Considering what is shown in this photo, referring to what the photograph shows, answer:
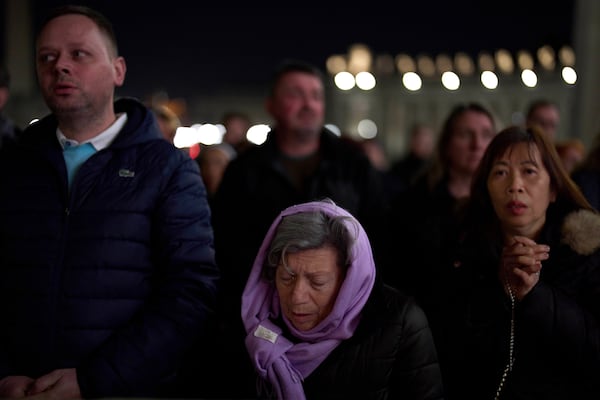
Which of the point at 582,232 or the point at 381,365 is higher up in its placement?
the point at 582,232

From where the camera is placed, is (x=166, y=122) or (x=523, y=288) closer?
(x=523, y=288)

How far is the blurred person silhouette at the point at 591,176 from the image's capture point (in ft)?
11.7

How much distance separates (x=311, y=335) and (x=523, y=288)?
74cm

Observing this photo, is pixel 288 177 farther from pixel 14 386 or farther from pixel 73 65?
pixel 14 386

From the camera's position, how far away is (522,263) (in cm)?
245

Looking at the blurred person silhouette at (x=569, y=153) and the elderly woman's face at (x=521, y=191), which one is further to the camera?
the blurred person silhouette at (x=569, y=153)

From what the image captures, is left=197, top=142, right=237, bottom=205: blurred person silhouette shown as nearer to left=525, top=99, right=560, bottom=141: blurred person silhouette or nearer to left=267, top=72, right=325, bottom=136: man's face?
left=267, top=72, right=325, bottom=136: man's face

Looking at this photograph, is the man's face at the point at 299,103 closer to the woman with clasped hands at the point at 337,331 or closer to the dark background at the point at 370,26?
the woman with clasped hands at the point at 337,331

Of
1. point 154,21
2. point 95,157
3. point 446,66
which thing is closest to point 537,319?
point 95,157

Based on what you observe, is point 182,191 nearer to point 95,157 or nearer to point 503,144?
point 95,157

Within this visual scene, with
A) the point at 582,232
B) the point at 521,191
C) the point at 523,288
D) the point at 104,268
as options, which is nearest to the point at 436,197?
the point at 521,191

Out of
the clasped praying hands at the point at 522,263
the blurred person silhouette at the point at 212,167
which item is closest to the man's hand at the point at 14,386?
the clasped praying hands at the point at 522,263

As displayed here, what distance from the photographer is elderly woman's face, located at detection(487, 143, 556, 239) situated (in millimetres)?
2752

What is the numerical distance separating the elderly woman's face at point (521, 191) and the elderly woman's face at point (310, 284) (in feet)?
2.46
